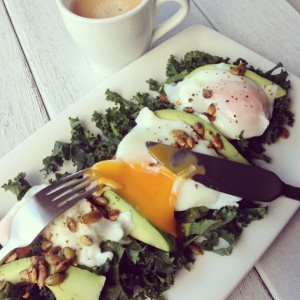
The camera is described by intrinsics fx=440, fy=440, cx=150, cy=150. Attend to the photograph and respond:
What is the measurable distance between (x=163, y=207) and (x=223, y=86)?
A: 0.39 meters

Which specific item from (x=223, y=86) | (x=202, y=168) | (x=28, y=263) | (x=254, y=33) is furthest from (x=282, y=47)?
(x=28, y=263)

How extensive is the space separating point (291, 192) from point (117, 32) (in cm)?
65

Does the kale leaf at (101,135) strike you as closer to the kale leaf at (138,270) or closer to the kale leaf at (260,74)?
the kale leaf at (260,74)

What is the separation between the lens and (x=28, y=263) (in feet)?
3.21

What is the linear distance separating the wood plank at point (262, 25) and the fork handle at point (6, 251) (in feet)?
3.39

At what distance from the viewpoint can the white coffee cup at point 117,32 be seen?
1.24m

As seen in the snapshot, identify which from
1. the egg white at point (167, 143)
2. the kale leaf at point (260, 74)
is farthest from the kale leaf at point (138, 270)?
the kale leaf at point (260, 74)

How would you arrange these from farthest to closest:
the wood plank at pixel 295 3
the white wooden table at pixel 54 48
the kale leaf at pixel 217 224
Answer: the wood plank at pixel 295 3, the white wooden table at pixel 54 48, the kale leaf at pixel 217 224

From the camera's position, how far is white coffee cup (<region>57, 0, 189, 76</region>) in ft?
4.06

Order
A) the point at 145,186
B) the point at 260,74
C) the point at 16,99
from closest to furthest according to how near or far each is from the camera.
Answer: the point at 145,186, the point at 260,74, the point at 16,99

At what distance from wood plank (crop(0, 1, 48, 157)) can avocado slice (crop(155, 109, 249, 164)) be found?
450 millimetres

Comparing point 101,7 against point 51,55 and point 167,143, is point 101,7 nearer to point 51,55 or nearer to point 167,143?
point 51,55

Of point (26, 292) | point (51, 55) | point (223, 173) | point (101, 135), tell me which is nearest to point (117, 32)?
point (101, 135)

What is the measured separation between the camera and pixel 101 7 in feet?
4.42
